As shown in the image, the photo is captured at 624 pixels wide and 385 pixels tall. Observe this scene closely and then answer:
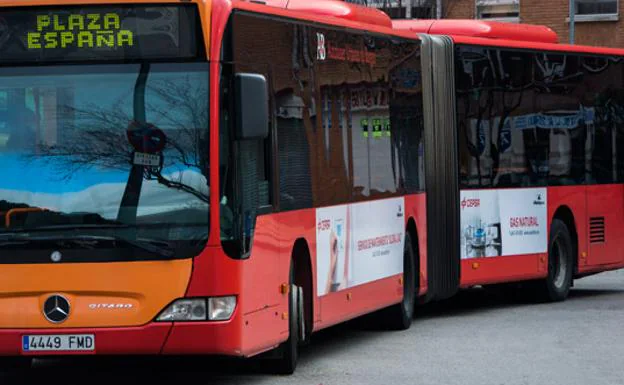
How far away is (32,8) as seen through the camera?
1083 cm

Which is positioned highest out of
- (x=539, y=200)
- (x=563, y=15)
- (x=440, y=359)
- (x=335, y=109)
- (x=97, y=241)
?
(x=563, y=15)

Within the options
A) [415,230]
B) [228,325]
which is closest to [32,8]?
[228,325]

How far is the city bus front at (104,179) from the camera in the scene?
10.7 m

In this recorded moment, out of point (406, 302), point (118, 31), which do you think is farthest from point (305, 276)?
point (406, 302)

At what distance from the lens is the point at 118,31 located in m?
10.8

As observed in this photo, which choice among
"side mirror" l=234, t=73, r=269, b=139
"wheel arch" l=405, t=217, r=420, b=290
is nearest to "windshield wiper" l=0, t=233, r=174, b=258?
"side mirror" l=234, t=73, r=269, b=139

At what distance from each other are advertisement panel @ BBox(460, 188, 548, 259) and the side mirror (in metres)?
7.83

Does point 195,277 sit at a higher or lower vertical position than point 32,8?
lower

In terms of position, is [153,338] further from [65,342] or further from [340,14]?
[340,14]

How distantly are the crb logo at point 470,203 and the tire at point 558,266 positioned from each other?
1507 millimetres

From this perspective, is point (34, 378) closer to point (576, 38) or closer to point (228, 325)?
point (228, 325)

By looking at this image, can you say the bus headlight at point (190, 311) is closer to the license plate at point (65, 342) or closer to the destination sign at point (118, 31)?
the license plate at point (65, 342)

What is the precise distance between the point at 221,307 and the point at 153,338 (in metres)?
0.47

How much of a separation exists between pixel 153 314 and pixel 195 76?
1.53 metres
